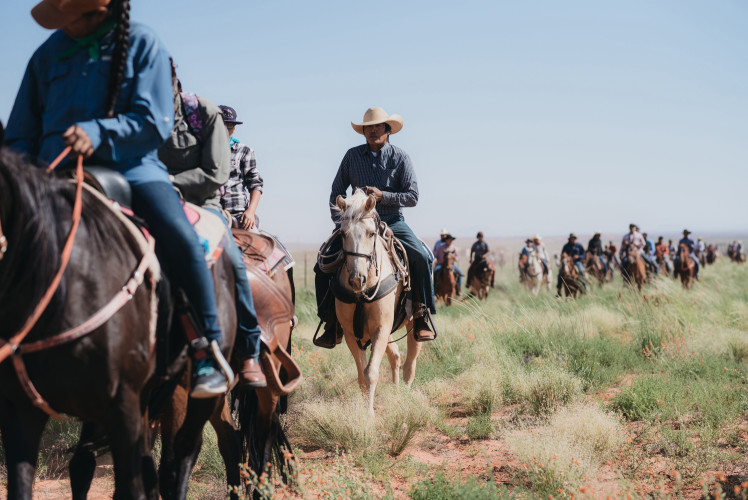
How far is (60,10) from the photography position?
305cm

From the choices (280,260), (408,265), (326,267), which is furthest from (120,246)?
(408,265)

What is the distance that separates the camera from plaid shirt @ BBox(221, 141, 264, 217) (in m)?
6.34

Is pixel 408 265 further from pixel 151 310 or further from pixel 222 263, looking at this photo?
pixel 151 310

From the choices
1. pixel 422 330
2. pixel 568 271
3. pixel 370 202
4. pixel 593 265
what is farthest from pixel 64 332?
pixel 593 265

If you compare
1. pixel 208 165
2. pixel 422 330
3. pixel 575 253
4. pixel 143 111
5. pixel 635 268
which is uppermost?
pixel 143 111

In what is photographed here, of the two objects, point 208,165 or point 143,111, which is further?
point 208,165

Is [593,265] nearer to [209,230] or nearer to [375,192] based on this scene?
[375,192]

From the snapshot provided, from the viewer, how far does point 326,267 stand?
23.1 feet

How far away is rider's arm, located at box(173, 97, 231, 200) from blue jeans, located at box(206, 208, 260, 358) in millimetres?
344

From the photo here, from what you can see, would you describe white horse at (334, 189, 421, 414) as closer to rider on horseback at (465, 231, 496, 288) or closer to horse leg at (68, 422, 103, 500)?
horse leg at (68, 422, 103, 500)

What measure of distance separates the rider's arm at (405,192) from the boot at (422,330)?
4.41 feet

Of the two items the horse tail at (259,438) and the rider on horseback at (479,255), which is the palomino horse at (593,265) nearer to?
the rider on horseback at (479,255)

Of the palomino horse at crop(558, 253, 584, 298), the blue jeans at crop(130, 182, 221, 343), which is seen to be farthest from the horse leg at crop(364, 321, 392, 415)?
the palomino horse at crop(558, 253, 584, 298)

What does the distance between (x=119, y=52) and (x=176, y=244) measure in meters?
0.89
